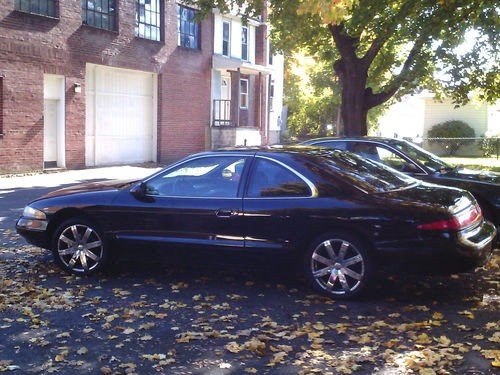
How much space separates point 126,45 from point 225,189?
17367mm

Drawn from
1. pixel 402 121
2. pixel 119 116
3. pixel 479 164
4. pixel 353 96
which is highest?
pixel 402 121

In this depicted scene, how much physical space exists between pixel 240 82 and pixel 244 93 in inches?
60.0

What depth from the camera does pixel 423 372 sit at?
4355mm

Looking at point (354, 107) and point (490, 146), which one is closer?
point (354, 107)

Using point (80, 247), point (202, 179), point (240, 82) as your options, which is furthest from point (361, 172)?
point (240, 82)

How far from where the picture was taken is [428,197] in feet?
20.1

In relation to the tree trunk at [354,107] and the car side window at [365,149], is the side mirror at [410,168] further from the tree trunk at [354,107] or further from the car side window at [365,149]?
the tree trunk at [354,107]

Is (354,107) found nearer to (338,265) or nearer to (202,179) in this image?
(202,179)

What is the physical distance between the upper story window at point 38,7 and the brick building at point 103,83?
0.03 metres

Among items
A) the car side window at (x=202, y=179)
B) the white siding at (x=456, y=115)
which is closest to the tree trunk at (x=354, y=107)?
the car side window at (x=202, y=179)

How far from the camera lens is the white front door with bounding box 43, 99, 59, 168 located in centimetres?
2036

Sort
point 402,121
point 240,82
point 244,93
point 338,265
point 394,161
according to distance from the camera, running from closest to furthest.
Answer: point 338,265 < point 394,161 < point 240,82 < point 244,93 < point 402,121

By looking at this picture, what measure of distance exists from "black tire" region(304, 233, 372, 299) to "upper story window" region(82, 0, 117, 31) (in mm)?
17149

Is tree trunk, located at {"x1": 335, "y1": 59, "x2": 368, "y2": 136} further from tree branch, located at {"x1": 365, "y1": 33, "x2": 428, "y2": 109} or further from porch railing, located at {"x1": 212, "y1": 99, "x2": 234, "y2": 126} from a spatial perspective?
porch railing, located at {"x1": 212, "y1": 99, "x2": 234, "y2": 126}
